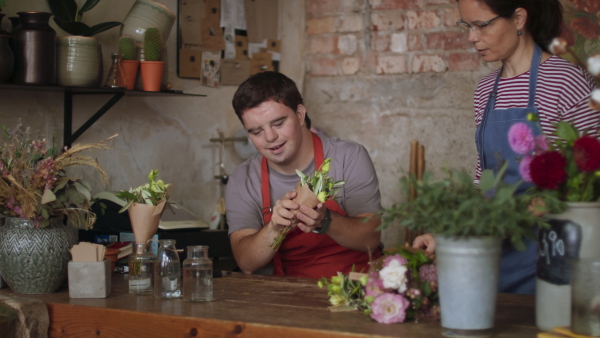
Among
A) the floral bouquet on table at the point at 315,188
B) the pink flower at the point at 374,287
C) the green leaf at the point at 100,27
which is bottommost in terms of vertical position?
the pink flower at the point at 374,287

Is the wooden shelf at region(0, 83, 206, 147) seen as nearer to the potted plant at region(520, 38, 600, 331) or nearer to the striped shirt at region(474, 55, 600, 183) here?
the striped shirt at region(474, 55, 600, 183)

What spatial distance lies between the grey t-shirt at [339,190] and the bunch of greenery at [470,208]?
1.14 metres

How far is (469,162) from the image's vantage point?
368 cm

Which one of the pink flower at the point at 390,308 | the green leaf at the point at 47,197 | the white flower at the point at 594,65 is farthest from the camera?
the green leaf at the point at 47,197

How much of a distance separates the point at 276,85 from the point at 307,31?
63.0 inches

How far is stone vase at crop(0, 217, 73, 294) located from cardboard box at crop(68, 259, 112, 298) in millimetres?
83

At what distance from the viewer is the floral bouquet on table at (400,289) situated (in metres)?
1.57

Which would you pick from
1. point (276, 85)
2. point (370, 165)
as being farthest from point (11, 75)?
point (370, 165)

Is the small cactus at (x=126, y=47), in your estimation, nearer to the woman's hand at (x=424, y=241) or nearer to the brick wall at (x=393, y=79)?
the brick wall at (x=393, y=79)

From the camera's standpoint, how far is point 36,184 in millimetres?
2078

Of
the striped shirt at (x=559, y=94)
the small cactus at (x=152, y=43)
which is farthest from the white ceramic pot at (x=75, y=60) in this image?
the striped shirt at (x=559, y=94)

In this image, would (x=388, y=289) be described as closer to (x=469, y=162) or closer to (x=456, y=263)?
(x=456, y=263)

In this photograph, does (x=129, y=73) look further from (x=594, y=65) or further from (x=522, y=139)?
(x=594, y=65)

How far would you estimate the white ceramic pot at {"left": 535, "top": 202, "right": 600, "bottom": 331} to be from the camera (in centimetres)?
140
